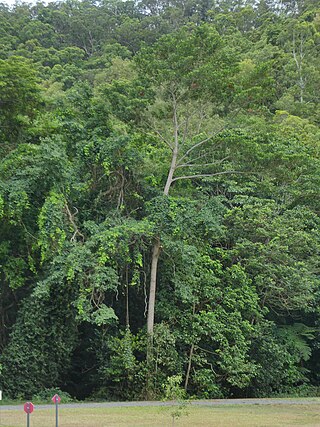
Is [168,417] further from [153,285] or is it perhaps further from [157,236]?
[157,236]

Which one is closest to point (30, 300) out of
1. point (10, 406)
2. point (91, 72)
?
point (10, 406)

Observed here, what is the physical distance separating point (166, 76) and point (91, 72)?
28997 mm

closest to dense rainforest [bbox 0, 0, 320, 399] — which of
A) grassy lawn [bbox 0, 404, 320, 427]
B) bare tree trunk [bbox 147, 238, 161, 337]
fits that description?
bare tree trunk [bbox 147, 238, 161, 337]

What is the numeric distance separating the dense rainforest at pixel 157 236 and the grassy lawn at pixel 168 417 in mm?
1836

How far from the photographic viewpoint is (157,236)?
20000 mm

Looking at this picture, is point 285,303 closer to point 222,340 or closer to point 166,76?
point 222,340

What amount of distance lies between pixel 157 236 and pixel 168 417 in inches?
252

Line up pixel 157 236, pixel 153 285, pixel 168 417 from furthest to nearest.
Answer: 1. pixel 153 285
2. pixel 157 236
3. pixel 168 417

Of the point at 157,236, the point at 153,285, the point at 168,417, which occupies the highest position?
the point at 157,236

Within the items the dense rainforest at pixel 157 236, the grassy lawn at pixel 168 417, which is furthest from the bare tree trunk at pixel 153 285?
the grassy lawn at pixel 168 417

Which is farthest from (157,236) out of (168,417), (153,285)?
(168,417)

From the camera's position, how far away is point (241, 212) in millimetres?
23219

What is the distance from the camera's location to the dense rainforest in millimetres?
19406

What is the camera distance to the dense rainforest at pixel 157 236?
19406mm
